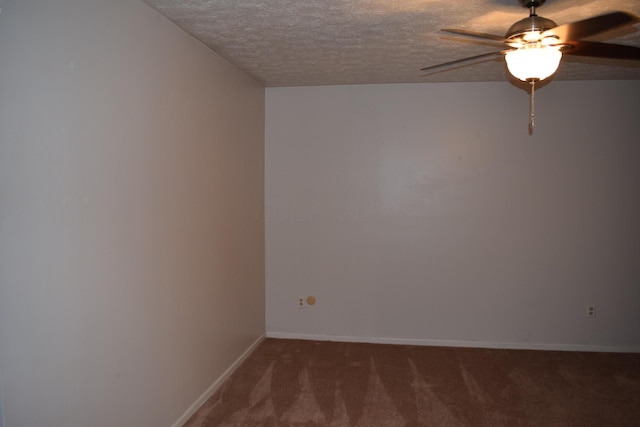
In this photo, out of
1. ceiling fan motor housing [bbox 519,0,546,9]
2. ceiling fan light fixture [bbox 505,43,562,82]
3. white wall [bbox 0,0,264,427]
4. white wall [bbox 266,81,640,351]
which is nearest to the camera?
white wall [bbox 0,0,264,427]

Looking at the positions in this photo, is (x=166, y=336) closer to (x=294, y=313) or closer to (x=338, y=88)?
(x=294, y=313)

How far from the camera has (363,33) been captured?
9.59 feet

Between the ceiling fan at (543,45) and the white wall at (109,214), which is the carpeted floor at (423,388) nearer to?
the white wall at (109,214)

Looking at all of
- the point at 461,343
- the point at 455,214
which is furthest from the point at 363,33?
the point at 461,343

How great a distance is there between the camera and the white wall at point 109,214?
1670mm

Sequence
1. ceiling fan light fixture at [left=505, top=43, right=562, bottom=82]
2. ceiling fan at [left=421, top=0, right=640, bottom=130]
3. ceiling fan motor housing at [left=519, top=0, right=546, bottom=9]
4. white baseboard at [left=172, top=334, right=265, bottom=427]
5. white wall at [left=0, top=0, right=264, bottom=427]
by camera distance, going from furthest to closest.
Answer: white baseboard at [left=172, top=334, right=265, bottom=427], ceiling fan motor housing at [left=519, top=0, right=546, bottom=9], ceiling fan light fixture at [left=505, top=43, right=562, bottom=82], ceiling fan at [left=421, top=0, right=640, bottom=130], white wall at [left=0, top=0, right=264, bottom=427]

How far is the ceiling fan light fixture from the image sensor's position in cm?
211

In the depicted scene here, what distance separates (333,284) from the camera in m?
4.67

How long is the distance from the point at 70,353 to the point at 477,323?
3.69 m

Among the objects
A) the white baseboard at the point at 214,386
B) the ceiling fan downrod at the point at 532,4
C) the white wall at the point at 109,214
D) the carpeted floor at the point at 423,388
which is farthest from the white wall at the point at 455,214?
the ceiling fan downrod at the point at 532,4

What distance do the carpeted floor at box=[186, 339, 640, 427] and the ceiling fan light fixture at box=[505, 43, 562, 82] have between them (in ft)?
7.24

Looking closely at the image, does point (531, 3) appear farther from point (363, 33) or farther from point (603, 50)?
point (363, 33)

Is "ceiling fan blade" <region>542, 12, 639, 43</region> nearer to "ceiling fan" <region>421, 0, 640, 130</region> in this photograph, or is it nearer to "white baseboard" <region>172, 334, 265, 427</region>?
"ceiling fan" <region>421, 0, 640, 130</region>

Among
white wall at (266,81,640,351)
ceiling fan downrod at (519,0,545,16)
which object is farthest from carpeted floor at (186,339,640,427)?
ceiling fan downrod at (519,0,545,16)
